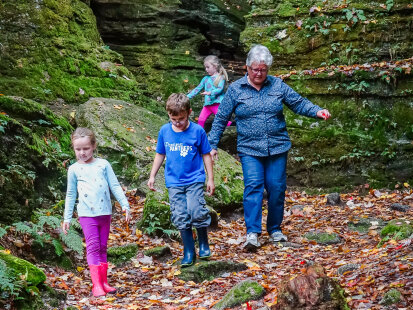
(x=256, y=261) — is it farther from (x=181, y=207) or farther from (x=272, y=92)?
(x=272, y=92)

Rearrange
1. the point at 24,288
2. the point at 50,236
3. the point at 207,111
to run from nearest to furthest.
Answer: the point at 24,288, the point at 50,236, the point at 207,111

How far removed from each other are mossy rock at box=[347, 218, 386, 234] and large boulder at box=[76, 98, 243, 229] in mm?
1878

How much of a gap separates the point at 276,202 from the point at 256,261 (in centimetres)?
96

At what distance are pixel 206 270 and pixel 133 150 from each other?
12.8ft

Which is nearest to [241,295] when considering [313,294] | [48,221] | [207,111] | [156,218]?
[313,294]

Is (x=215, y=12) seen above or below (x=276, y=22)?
above

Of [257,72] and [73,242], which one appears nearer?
[73,242]

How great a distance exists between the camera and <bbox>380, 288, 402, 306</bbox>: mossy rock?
3.14m

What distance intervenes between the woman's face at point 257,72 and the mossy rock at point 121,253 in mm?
2444

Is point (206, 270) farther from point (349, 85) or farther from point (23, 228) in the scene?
point (349, 85)

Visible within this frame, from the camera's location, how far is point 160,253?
5.57 meters

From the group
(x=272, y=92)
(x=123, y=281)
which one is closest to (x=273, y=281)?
(x=123, y=281)

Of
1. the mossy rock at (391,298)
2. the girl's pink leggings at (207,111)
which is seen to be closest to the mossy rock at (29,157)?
the girl's pink leggings at (207,111)

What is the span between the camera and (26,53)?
1018 centimetres
